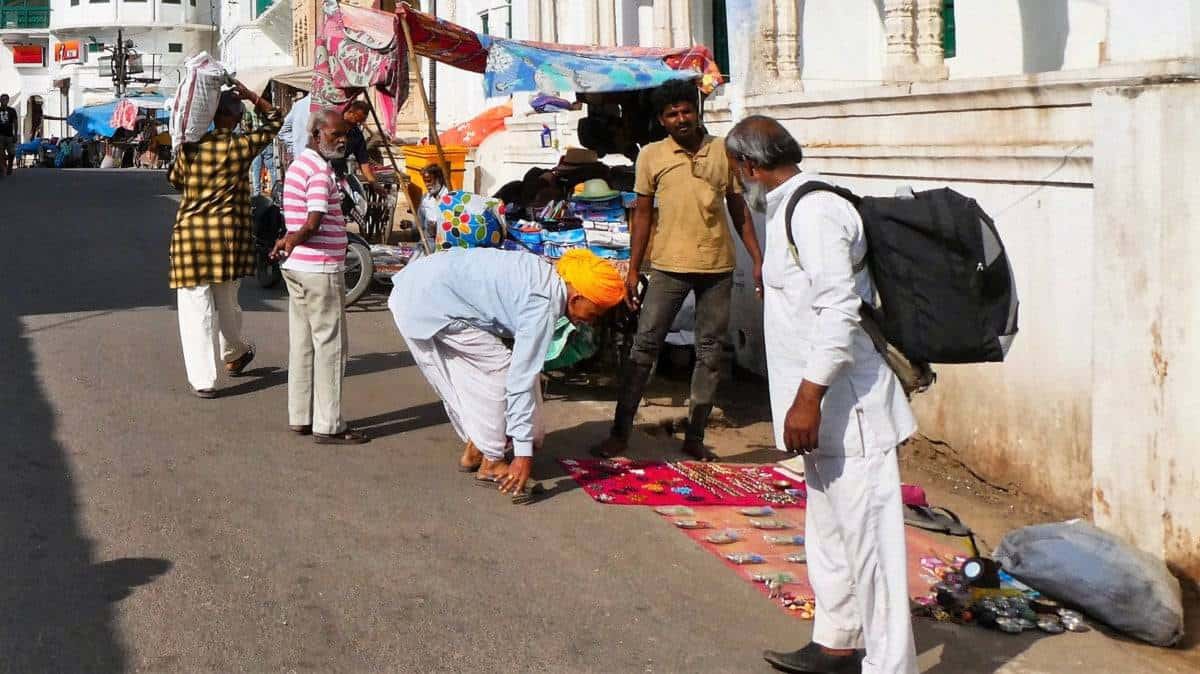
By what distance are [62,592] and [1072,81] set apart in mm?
4591

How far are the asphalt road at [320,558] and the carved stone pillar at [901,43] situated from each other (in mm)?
2968

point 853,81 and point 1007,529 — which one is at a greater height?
point 853,81

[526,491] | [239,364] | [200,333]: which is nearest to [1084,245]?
[526,491]

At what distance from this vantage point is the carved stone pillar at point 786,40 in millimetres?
10414

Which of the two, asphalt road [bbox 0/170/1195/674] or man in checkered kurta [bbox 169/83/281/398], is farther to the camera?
man in checkered kurta [bbox 169/83/281/398]

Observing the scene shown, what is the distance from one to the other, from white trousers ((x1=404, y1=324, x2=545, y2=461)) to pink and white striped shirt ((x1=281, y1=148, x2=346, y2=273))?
3.71 ft

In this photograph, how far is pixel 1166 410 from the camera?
5605 millimetres

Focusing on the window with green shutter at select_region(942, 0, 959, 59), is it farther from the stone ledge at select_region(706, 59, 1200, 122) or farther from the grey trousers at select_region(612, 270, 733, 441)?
the grey trousers at select_region(612, 270, 733, 441)

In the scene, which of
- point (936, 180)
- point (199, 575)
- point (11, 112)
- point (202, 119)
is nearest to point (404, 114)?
point (11, 112)

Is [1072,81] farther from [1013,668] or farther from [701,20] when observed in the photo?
[701,20]

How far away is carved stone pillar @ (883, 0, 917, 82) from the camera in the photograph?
9094mm

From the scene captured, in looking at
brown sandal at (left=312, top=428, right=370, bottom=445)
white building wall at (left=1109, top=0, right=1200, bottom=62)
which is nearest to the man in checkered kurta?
brown sandal at (left=312, top=428, right=370, bottom=445)

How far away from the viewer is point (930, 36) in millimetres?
9203

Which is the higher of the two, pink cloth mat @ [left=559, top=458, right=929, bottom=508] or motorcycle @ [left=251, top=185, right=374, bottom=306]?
motorcycle @ [left=251, top=185, right=374, bottom=306]
